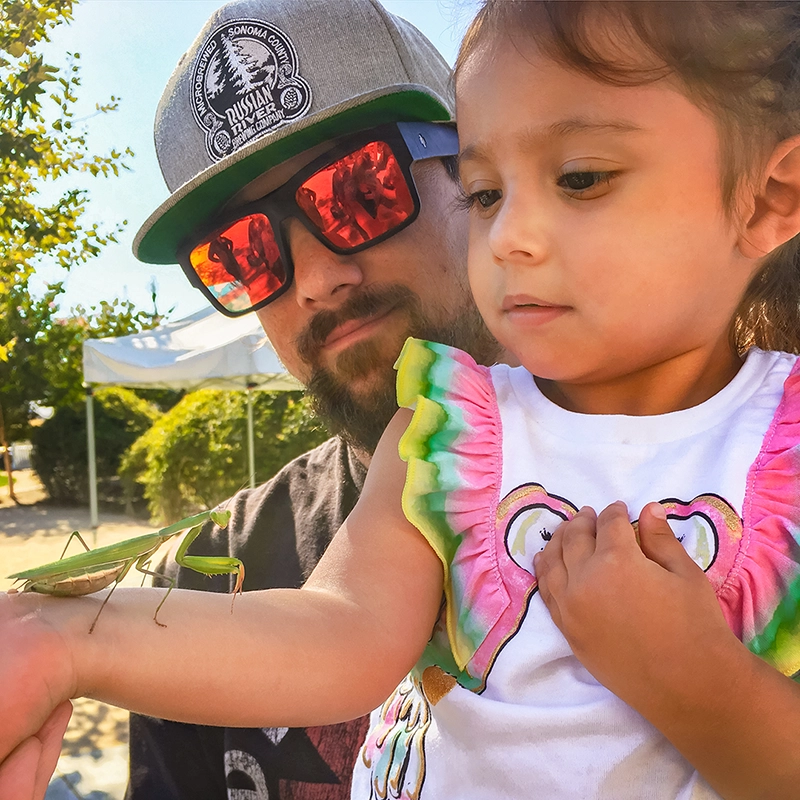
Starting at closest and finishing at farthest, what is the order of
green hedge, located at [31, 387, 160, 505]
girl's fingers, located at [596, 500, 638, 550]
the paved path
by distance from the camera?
1. girl's fingers, located at [596, 500, 638, 550]
2. the paved path
3. green hedge, located at [31, 387, 160, 505]

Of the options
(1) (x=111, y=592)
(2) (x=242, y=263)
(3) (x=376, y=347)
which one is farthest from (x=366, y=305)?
(1) (x=111, y=592)

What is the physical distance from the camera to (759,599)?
1.08 metres

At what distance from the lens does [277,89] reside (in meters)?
2.01

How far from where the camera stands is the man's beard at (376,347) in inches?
86.0

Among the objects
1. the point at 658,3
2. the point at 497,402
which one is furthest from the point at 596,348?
the point at 658,3

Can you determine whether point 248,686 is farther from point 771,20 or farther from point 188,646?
point 771,20

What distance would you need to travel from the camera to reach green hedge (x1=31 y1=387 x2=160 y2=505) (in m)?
16.9

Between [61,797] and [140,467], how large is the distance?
36.8ft

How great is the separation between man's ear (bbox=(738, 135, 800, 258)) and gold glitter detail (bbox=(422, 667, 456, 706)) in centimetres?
86

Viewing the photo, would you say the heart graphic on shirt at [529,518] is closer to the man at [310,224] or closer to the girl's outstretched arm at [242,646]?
the girl's outstretched arm at [242,646]

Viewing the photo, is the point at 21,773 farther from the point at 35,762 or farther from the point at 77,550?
the point at 77,550

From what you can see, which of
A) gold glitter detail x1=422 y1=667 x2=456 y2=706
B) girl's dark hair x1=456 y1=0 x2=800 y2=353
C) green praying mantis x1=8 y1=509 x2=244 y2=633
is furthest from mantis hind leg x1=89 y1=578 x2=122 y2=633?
girl's dark hair x1=456 y1=0 x2=800 y2=353

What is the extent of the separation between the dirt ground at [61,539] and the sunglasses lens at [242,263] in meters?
4.05

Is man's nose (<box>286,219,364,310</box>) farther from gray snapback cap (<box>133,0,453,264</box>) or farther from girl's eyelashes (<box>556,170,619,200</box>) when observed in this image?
girl's eyelashes (<box>556,170,619,200</box>)
